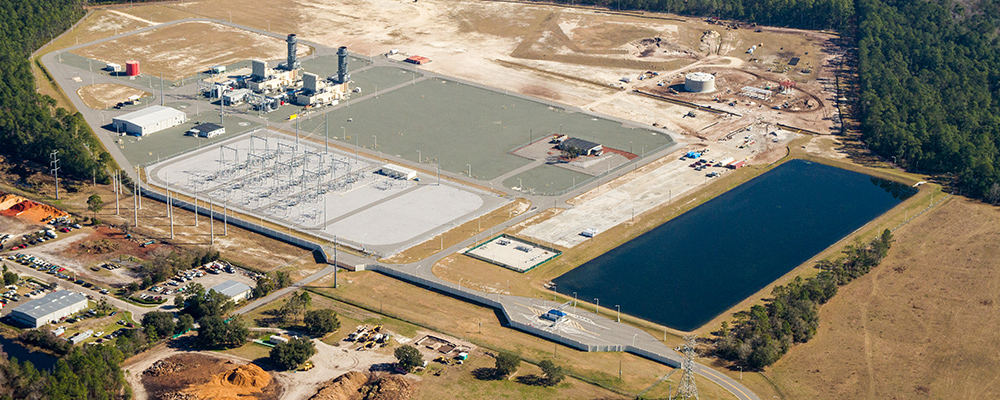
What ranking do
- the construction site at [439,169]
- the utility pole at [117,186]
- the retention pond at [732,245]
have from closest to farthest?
the retention pond at [732,245], the construction site at [439,169], the utility pole at [117,186]

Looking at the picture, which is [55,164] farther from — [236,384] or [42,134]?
[236,384]

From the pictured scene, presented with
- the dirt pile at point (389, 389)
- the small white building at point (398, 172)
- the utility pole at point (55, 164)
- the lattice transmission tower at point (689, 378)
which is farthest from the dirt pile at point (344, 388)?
the utility pole at point (55, 164)

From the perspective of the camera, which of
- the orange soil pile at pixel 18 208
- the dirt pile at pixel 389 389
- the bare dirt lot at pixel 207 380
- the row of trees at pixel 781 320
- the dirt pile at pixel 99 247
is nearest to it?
the bare dirt lot at pixel 207 380

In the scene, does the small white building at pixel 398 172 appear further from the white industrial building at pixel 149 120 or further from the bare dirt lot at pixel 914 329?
the bare dirt lot at pixel 914 329

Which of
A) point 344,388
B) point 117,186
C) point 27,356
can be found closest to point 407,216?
point 117,186

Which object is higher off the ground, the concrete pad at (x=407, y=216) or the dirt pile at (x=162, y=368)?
the concrete pad at (x=407, y=216)

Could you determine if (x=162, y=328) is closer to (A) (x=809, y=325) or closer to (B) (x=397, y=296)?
(B) (x=397, y=296)
